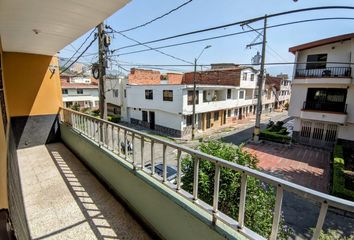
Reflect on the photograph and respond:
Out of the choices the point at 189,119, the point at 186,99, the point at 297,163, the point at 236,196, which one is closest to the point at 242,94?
the point at 189,119

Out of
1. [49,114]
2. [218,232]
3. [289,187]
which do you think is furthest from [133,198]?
[49,114]

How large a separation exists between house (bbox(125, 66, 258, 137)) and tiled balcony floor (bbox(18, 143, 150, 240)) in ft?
35.7

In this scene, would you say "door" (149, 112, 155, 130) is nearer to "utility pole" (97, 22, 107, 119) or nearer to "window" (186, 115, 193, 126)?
"window" (186, 115, 193, 126)

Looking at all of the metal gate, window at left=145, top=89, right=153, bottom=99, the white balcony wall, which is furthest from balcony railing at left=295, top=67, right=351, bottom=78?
window at left=145, top=89, right=153, bottom=99

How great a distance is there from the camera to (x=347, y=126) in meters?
11.7

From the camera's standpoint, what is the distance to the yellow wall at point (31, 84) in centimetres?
578

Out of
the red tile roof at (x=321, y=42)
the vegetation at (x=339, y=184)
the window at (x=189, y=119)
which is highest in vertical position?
the red tile roof at (x=321, y=42)

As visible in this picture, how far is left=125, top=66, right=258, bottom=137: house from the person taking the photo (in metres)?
15.3

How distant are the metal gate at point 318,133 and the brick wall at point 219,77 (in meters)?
8.66

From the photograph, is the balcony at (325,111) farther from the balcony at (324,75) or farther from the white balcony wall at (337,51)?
the white balcony wall at (337,51)

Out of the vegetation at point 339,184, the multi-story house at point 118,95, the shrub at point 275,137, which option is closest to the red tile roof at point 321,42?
the shrub at point 275,137

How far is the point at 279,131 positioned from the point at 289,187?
15.4m

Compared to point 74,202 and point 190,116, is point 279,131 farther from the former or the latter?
point 74,202

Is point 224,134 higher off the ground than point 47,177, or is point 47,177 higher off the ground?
point 47,177
